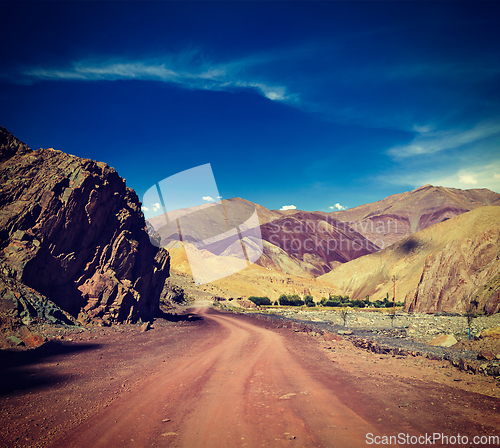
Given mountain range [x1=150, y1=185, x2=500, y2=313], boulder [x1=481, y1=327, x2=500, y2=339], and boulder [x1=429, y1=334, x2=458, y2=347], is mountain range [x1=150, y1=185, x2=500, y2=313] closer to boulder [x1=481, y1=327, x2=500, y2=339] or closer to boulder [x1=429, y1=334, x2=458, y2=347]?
boulder [x1=429, y1=334, x2=458, y2=347]

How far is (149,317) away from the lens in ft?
84.8

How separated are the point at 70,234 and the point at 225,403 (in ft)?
55.5

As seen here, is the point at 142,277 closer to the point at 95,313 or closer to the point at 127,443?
the point at 95,313

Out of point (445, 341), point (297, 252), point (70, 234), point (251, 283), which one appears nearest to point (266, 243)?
point (297, 252)

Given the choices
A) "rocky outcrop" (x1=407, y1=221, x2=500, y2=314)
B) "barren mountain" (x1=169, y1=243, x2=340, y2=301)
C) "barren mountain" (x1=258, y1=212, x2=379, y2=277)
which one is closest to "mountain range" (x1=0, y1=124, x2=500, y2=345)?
"rocky outcrop" (x1=407, y1=221, x2=500, y2=314)

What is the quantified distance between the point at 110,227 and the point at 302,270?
423ft

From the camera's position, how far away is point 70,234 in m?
19.9

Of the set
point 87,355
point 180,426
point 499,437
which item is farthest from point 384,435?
point 87,355

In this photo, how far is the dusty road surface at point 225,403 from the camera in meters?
6.50

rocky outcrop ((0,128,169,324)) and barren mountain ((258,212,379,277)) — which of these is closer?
rocky outcrop ((0,128,169,324))

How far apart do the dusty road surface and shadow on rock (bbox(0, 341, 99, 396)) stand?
3cm

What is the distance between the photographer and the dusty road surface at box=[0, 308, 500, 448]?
6496mm

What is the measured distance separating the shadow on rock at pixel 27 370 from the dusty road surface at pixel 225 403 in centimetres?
3

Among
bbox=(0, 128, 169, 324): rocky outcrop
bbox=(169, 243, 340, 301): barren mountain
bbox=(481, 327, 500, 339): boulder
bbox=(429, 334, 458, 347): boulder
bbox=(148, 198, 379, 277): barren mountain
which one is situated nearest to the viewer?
bbox=(481, 327, 500, 339): boulder
